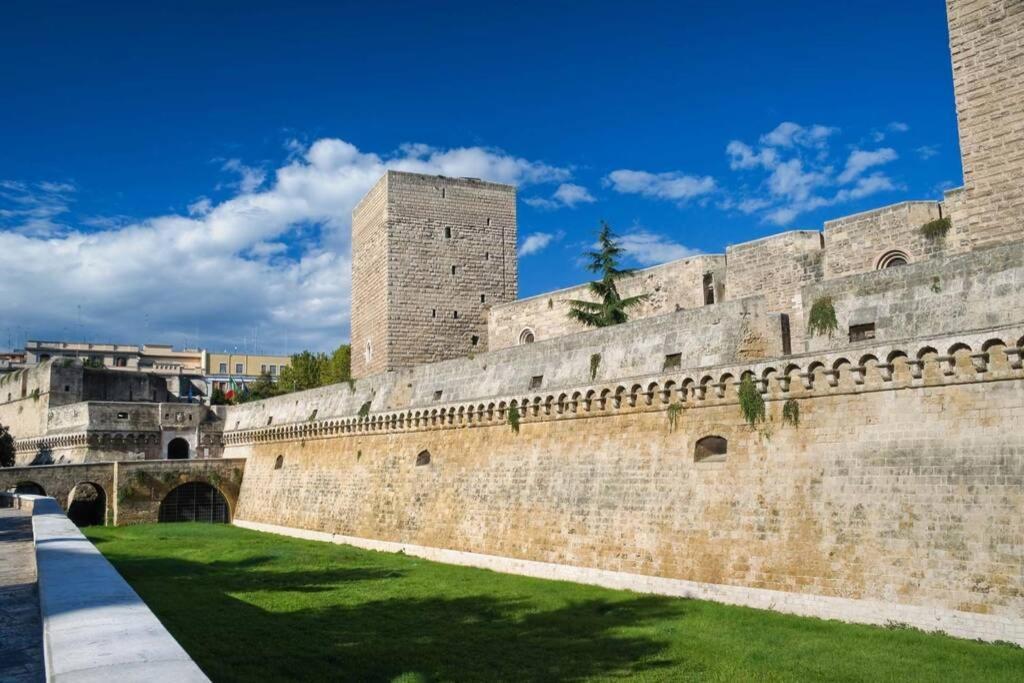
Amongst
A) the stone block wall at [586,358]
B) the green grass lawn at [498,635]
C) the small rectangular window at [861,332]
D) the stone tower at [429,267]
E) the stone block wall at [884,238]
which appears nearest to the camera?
the green grass lawn at [498,635]

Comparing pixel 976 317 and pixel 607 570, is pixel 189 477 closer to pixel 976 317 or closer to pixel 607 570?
pixel 607 570

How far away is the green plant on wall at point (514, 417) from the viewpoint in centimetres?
1881

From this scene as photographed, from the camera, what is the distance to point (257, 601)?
1438 cm

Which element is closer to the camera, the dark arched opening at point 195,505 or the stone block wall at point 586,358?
the stone block wall at point 586,358

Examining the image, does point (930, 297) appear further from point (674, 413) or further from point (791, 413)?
point (674, 413)

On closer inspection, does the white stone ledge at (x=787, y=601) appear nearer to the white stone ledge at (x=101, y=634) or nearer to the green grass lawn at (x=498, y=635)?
the green grass lawn at (x=498, y=635)

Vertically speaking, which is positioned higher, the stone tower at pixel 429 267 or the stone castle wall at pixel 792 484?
the stone tower at pixel 429 267

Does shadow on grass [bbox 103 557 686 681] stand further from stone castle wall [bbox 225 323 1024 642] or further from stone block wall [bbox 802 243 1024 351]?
stone block wall [bbox 802 243 1024 351]

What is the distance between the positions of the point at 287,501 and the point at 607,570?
16.0 m

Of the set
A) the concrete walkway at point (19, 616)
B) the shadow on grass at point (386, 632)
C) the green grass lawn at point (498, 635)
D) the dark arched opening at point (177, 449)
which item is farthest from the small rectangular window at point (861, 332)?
the dark arched opening at point (177, 449)

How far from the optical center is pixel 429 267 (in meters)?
29.7

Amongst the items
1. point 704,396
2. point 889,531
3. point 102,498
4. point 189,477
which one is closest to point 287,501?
point 189,477

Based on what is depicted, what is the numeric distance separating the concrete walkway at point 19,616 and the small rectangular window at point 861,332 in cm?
1097

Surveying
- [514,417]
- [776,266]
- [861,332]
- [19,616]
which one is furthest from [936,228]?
[19,616]
